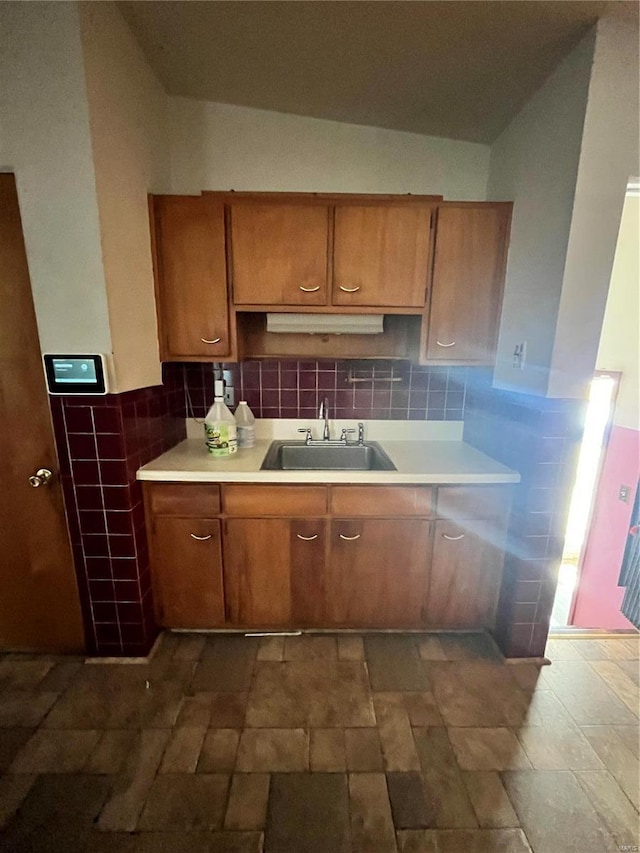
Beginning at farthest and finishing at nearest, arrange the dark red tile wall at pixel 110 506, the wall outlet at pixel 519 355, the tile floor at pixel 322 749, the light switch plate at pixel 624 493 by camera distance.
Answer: the light switch plate at pixel 624 493 → the wall outlet at pixel 519 355 → the dark red tile wall at pixel 110 506 → the tile floor at pixel 322 749

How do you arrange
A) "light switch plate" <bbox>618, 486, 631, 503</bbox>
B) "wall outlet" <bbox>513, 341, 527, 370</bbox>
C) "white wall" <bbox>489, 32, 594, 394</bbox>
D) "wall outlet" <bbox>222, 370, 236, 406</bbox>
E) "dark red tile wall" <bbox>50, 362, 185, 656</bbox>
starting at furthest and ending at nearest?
"light switch plate" <bbox>618, 486, 631, 503</bbox> → "wall outlet" <bbox>222, 370, 236, 406</bbox> → "wall outlet" <bbox>513, 341, 527, 370</bbox> → "dark red tile wall" <bbox>50, 362, 185, 656</bbox> → "white wall" <bbox>489, 32, 594, 394</bbox>

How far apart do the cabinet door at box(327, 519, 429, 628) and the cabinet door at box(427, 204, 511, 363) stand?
0.92 metres

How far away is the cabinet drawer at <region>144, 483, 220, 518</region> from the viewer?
1766mm

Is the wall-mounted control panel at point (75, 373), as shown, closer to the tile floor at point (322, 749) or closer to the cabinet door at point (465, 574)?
the tile floor at point (322, 749)

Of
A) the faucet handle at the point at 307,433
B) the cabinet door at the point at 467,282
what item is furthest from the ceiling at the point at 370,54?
the faucet handle at the point at 307,433

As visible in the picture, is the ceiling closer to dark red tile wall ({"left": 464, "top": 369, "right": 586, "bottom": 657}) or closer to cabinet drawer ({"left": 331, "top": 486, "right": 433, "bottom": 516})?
dark red tile wall ({"left": 464, "top": 369, "right": 586, "bottom": 657})

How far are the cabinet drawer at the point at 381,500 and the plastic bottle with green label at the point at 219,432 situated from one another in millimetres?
594

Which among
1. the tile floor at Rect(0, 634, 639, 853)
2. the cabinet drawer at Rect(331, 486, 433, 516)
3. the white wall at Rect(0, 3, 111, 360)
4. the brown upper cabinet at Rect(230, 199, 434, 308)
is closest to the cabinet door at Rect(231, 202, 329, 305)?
the brown upper cabinet at Rect(230, 199, 434, 308)

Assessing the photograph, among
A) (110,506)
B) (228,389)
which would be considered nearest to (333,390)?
(228,389)

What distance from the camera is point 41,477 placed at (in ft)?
5.36

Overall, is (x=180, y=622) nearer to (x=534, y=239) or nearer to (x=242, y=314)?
(x=242, y=314)

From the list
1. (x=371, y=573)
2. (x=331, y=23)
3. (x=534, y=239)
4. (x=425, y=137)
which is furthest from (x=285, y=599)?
(x=425, y=137)

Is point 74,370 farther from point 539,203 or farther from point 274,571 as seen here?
point 539,203

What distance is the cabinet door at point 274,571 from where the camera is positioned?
5.96 feet
